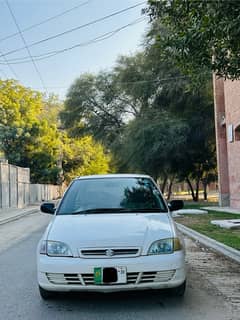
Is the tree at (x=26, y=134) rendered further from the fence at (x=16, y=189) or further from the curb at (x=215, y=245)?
the curb at (x=215, y=245)

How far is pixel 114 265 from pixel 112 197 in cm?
159

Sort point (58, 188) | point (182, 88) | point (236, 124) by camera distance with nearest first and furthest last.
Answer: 1. point (236, 124)
2. point (182, 88)
3. point (58, 188)

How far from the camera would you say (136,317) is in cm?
451

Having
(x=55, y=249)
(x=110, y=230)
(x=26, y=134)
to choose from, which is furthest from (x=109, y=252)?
(x=26, y=134)

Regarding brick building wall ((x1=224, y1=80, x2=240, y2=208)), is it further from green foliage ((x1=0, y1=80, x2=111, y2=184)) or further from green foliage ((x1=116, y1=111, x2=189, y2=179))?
green foliage ((x1=0, y1=80, x2=111, y2=184))

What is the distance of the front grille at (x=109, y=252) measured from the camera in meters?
4.65

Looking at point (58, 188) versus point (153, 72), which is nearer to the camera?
point (153, 72)

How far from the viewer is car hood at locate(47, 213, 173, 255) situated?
15.5 feet

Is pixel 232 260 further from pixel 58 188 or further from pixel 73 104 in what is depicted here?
pixel 58 188

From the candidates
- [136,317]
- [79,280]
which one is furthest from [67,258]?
[136,317]

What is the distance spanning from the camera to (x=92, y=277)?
462 cm

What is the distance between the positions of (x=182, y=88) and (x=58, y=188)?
31492 mm

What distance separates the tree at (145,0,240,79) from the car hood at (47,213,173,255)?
120 inches

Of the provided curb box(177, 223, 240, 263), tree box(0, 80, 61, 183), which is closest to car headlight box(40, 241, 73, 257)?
curb box(177, 223, 240, 263)
